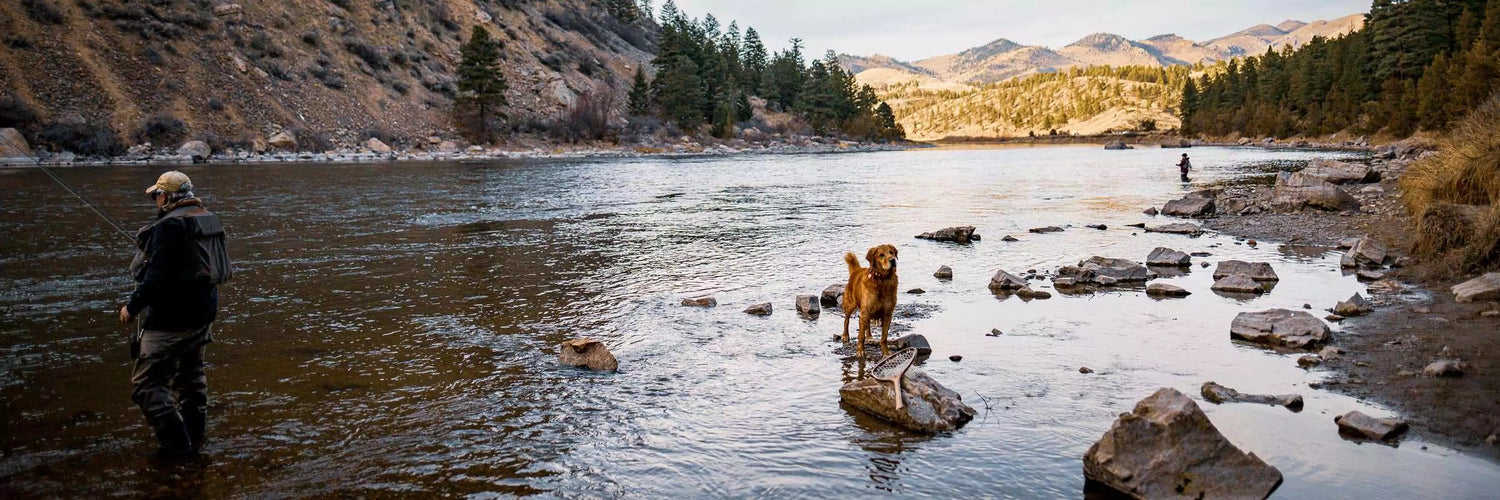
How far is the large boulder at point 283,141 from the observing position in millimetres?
58312

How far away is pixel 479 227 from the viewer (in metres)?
22.7

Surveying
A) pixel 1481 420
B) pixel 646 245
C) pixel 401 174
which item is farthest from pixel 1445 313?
pixel 401 174

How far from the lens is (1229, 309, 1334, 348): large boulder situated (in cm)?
944

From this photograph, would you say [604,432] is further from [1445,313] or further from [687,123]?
[687,123]

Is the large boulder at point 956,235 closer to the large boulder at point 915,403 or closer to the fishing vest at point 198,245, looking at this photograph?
the large boulder at point 915,403

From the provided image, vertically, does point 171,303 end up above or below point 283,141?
below

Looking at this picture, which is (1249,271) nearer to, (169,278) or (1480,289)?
(1480,289)

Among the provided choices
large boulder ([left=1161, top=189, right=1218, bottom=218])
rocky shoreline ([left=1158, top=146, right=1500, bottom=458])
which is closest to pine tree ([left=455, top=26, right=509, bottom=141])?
large boulder ([left=1161, top=189, right=1218, bottom=218])

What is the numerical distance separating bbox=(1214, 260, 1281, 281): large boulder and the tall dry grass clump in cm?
223

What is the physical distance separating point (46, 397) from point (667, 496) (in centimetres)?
638

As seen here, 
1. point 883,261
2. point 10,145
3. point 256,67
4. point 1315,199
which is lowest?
point 1315,199


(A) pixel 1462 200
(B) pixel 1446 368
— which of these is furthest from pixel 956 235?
(B) pixel 1446 368

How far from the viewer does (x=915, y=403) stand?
23.7 feet

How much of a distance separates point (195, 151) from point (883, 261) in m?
56.4
